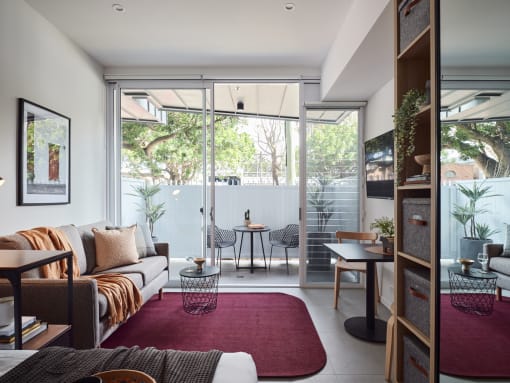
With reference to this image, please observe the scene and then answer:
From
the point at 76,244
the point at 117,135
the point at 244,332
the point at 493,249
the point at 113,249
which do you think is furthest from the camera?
the point at 117,135

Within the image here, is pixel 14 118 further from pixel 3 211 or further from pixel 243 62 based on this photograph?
pixel 243 62

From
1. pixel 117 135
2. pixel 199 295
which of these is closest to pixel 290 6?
pixel 117 135

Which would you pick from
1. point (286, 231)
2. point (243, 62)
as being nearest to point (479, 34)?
point (243, 62)

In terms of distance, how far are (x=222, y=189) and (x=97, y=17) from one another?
12.2 feet

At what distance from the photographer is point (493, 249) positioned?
1.15 m

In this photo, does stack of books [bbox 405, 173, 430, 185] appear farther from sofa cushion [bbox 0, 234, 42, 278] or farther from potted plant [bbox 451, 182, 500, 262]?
sofa cushion [bbox 0, 234, 42, 278]

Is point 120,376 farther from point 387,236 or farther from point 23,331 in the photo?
point 387,236

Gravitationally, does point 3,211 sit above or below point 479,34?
below

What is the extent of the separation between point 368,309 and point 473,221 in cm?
191

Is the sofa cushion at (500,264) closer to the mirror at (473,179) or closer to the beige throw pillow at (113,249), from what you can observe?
the mirror at (473,179)

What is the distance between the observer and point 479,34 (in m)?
1.20

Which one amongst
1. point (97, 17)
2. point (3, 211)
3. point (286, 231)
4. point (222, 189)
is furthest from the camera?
point (222, 189)

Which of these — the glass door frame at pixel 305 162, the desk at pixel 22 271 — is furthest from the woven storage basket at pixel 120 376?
the glass door frame at pixel 305 162

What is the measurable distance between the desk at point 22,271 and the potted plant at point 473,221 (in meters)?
A: 2.04
